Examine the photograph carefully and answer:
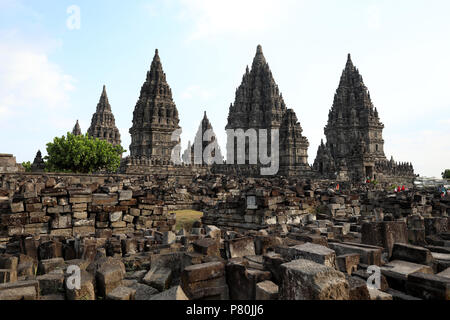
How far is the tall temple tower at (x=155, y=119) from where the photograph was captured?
45469mm

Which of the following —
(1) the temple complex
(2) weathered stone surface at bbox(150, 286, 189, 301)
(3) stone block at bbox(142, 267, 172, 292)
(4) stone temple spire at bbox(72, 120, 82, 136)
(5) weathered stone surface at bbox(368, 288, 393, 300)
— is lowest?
(3) stone block at bbox(142, 267, 172, 292)

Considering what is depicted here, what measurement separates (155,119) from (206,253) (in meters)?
44.2

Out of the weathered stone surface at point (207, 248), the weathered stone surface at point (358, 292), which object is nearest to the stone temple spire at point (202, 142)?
the weathered stone surface at point (207, 248)

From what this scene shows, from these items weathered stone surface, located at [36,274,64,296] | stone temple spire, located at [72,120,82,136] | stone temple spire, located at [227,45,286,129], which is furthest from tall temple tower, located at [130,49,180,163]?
weathered stone surface, located at [36,274,64,296]

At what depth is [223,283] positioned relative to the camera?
2957 mm

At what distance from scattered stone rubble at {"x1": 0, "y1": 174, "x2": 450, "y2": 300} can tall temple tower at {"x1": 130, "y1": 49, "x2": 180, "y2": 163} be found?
3755 centimetres

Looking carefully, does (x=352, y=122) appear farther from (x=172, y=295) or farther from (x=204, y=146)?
(x=172, y=295)

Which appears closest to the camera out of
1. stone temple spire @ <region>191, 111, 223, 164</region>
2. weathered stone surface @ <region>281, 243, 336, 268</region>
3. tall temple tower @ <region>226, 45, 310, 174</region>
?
weathered stone surface @ <region>281, 243, 336, 268</region>

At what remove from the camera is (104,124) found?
6425 centimetres

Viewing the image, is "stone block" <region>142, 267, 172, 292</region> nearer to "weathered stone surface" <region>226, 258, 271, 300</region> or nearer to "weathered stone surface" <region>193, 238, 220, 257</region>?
"weathered stone surface" <region>193, 238, 220, 257</region>

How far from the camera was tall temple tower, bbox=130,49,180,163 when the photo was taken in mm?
45469

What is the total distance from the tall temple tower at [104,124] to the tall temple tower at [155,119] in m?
19.1

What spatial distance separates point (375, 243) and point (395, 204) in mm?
7581
